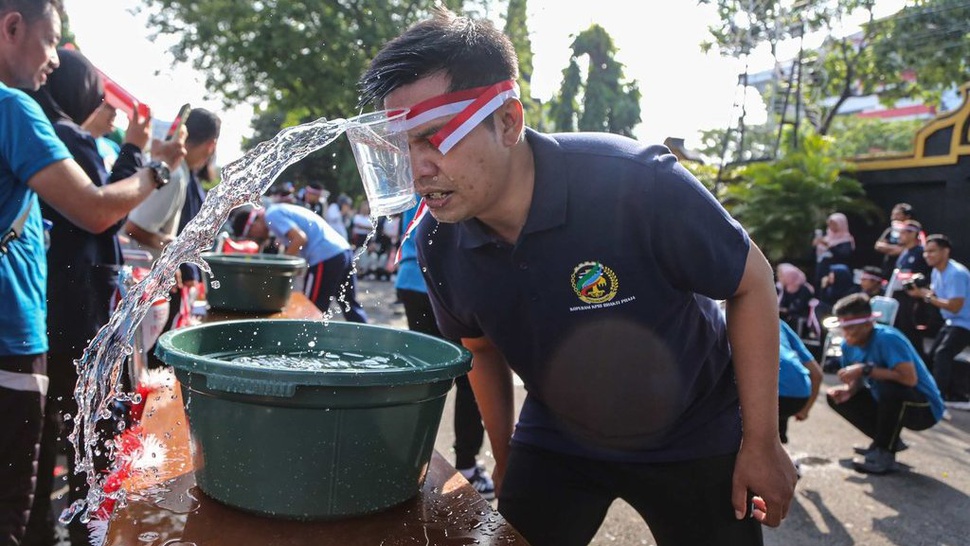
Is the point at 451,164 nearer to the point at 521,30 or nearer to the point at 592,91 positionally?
the point at 521,30

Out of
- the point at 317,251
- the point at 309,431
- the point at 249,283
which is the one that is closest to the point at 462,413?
the point at 249,283

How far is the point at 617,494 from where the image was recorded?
203 centimetres

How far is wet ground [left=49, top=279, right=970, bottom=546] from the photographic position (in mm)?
3836

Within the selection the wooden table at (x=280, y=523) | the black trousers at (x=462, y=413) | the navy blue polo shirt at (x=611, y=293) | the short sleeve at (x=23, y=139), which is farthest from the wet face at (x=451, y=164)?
the black trousers at (x=462, y=413)

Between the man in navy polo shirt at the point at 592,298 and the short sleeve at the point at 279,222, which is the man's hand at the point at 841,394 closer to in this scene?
the man in navy polo shirt at the point at 592,298

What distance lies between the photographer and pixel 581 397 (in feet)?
6.16

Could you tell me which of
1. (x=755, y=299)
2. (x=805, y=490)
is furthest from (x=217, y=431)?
(x=805, y=490)

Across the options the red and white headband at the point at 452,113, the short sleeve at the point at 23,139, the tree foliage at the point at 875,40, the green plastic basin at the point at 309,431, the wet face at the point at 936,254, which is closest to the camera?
the green plastic basin at the point at 309,431

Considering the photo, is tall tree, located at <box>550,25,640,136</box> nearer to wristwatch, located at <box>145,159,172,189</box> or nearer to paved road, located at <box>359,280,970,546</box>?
paved road, located at <box>359,280,970,546</box>

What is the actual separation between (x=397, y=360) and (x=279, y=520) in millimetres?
548

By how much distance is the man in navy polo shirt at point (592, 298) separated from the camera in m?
1.64

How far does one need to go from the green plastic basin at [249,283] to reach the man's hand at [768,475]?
240 cm

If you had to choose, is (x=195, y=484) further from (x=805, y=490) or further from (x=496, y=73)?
(x=805, y=490)

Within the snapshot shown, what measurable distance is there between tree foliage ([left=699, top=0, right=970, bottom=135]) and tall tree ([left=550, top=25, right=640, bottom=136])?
765cm
